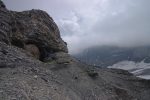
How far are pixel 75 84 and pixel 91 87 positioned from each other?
8.27 feet

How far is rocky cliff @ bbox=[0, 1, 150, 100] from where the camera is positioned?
27141 millimetres

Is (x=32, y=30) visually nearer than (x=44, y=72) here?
No

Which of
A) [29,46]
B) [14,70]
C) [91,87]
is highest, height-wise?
[29,46]

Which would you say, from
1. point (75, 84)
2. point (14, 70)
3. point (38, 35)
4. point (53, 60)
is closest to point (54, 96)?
point (14, 70)

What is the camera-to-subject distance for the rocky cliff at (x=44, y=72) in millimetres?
27141

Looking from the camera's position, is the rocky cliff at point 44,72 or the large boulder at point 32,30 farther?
the large boulder at point 32,30

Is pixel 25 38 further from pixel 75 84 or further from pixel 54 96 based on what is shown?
pixel 54 96

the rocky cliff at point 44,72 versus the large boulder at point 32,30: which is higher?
the large boulder at point 32,30

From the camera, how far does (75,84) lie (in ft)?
129

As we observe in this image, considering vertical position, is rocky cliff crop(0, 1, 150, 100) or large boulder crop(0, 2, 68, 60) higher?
large boulder crop(0, 2, 68, 60)

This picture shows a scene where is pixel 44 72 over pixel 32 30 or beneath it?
beneath

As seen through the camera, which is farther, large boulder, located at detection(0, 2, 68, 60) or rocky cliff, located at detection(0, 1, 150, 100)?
large boulder, located at detection(0, 2, 68, 60)

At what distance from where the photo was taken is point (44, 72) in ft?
110

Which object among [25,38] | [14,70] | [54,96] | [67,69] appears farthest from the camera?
[25,38]
